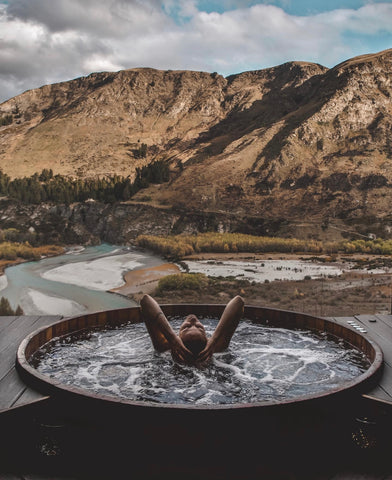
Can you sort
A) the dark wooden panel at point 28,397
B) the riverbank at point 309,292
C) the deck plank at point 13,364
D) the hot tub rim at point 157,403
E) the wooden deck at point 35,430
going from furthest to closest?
the riverbank at point 309,292 < the deck plank at point 13,364 < the dark wooden panel at point 28,397 < the hot tub rim at point 157,403 < the wooden deck at point 35,430

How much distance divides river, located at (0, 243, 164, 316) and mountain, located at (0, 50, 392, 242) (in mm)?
3470

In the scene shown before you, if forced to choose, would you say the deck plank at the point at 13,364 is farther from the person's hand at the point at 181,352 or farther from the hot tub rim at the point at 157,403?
the person's hand at the point at 181,352

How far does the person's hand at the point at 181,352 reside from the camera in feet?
13.5

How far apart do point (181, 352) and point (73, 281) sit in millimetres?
8060

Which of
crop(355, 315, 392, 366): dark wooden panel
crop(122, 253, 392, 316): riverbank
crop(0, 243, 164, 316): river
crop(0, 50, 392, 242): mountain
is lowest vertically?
crop(122, 253, 392, 316): riverbank

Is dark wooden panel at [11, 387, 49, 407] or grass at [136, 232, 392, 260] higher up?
dark wooden panel at [11, 387, 49, 407]

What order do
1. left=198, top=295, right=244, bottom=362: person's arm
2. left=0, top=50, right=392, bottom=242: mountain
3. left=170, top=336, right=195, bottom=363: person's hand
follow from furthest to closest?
left=0, top=50, right=392, bottom=242: mountain, left=198, top=295, right=244, bottom=362: person's arm, left=170, top=336, right=195, bottom=363: person's hand

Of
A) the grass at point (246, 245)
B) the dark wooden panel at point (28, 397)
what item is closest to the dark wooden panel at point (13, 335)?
the dark wooden panel at point (28, 397)

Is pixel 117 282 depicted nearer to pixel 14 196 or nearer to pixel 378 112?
pixel 14 196

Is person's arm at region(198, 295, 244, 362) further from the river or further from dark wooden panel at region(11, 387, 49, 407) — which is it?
the river

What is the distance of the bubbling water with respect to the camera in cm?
364

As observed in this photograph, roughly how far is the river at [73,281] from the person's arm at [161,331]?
18.9 feet

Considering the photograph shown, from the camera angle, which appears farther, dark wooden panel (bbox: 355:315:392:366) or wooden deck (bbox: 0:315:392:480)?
dark wooden panel (bbox: 355:315:392:366)

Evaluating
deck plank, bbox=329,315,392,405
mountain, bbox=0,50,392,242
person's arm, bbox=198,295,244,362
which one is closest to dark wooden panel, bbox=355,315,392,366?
deck plank, bbox=329,315,392,405
